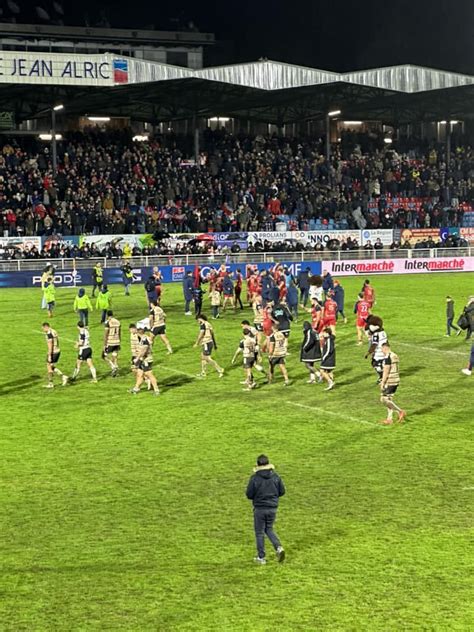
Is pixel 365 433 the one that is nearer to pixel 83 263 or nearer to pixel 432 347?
pixel 432 347

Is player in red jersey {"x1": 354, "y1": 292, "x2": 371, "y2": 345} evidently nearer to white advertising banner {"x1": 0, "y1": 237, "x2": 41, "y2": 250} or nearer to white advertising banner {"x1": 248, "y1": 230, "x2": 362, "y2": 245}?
white advertising banner {"x1": 0, "y1": 237, "x2": 41, "y2": 250}

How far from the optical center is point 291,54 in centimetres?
9150

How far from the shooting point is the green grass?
13273 mm

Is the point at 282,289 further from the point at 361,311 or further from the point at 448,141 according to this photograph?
the point at 448,141

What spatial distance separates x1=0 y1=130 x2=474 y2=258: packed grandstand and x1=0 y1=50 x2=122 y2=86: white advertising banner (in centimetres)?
684

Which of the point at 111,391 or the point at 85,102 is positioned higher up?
the point at 85,102

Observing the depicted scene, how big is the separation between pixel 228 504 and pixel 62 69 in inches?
1921

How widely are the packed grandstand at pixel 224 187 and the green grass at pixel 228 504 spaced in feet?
110

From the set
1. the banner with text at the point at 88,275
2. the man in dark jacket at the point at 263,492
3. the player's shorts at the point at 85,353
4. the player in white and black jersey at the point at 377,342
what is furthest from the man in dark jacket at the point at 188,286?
the man in dark jacket at the point at 263,492

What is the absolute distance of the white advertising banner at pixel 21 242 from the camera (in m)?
58.6

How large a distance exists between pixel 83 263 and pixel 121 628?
43999 millimetres

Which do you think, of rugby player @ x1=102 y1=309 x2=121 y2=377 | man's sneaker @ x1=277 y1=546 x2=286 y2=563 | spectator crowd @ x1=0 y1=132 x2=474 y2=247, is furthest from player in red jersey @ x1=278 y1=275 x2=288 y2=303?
spectator crowd @ x1=0 y1=132 x2=474 y2=247

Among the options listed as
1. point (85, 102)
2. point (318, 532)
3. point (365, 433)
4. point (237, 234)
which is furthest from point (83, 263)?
point (318, 532)

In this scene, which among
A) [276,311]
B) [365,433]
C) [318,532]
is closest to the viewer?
[318,532]
